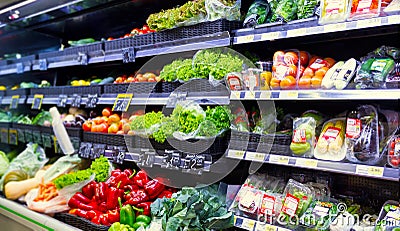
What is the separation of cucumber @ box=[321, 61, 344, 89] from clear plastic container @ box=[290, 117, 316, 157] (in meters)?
0.26

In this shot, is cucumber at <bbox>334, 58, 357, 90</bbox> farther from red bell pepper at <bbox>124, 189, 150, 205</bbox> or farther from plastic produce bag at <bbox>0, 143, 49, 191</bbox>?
plastic produce bag at <bbox>0, 143, 49, 191</bbox>

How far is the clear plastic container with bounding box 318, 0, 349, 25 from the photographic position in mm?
1995

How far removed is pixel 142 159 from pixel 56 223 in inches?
30.6

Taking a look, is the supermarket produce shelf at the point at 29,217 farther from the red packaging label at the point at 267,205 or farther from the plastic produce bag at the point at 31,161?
the red packaging label at the point at 267,205

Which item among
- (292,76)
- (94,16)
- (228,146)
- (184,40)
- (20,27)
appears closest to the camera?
(292,76)

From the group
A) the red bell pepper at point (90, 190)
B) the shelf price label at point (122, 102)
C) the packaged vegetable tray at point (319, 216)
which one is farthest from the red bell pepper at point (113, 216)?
the packaged vegetable tray at point (319, 216)

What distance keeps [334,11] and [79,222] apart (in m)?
2.16

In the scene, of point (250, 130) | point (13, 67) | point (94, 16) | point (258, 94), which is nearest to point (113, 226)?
point (250, 130)

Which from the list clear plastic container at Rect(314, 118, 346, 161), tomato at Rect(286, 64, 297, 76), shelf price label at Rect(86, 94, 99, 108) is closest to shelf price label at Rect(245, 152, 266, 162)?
clear plastic container at Rect(314, 118, 346, 161)

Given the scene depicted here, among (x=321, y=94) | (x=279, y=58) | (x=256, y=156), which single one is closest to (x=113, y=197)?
(x=256, y=156)

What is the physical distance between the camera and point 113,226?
2500 mm

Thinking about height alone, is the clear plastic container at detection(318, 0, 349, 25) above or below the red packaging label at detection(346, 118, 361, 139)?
above

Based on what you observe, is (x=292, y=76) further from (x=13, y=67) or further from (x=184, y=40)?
(x=13, y=67)

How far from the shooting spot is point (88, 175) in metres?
3.10
